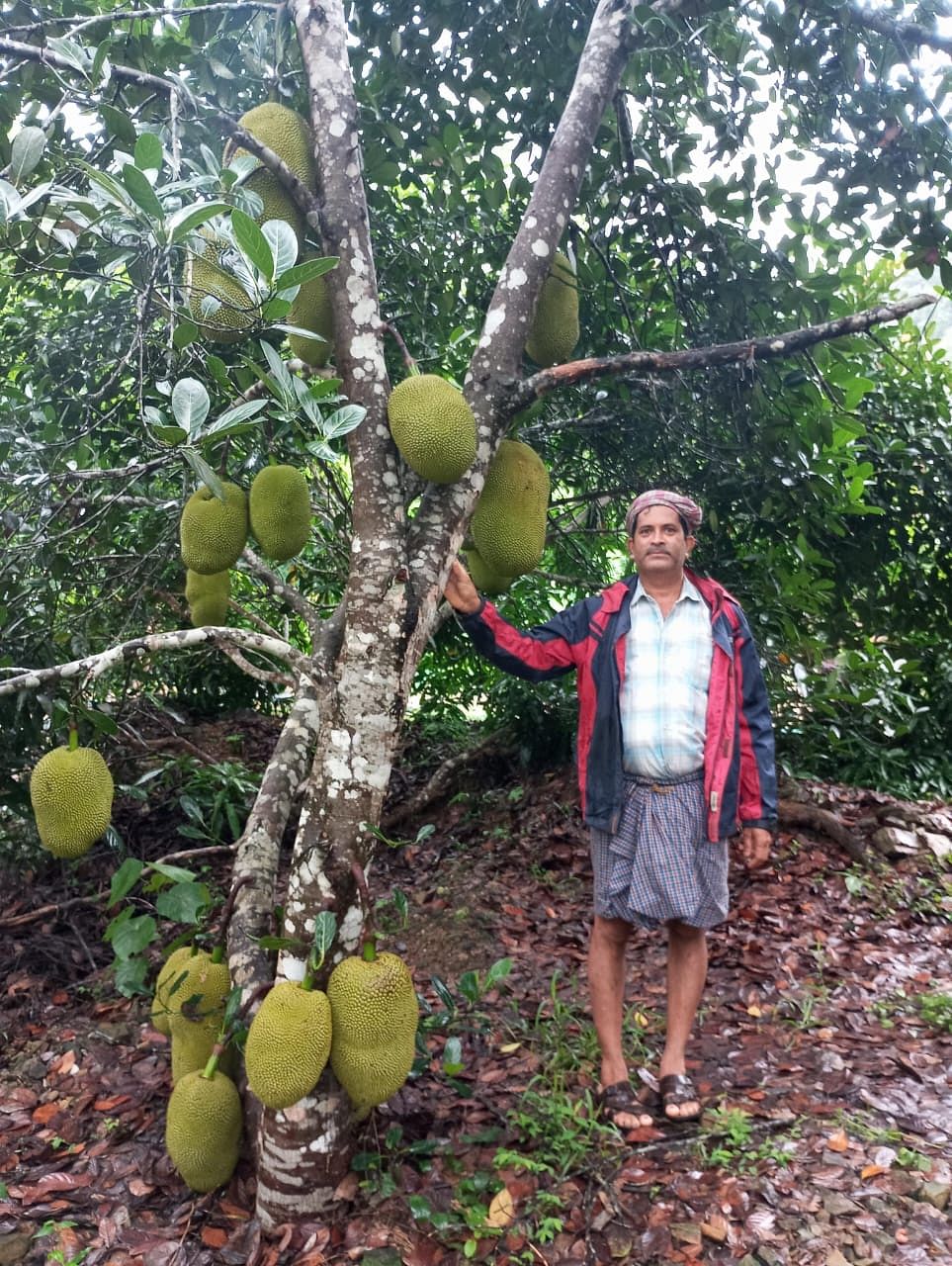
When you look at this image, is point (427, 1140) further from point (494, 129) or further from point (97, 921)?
point (494, 129)

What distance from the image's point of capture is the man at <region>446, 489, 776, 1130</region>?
195 centimetres

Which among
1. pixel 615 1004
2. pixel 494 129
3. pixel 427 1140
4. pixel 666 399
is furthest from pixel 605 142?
pixel 427 1140

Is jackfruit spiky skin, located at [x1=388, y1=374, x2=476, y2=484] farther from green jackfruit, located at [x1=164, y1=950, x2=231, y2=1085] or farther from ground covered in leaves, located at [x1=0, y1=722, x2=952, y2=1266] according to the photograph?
green jackfruit, located at [x1=164, y1=950, x2=231, y2=1085]

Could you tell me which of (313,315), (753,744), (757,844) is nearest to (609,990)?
(757,844)

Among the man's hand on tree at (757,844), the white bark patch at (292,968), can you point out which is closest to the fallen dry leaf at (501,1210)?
the white bark patch at (292,968)

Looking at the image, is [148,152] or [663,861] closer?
[148,152]

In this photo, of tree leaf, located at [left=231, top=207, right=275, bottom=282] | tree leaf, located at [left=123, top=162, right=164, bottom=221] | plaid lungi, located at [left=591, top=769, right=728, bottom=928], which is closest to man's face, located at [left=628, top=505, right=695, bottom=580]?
plaid lungi, located at [left=591, top=769, right=728, bottom=928]

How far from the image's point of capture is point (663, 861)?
6.41ft

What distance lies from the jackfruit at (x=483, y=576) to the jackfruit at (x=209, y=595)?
0.56 meters

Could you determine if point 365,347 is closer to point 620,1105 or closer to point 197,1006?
point 197,1006

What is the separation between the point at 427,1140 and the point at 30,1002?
4.98 ft

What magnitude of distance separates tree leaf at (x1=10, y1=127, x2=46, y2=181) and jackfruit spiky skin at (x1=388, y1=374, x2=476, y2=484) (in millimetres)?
647

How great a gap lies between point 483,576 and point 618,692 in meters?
0.43

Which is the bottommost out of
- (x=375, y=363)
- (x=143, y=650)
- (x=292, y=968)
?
(x=292, y=968)
